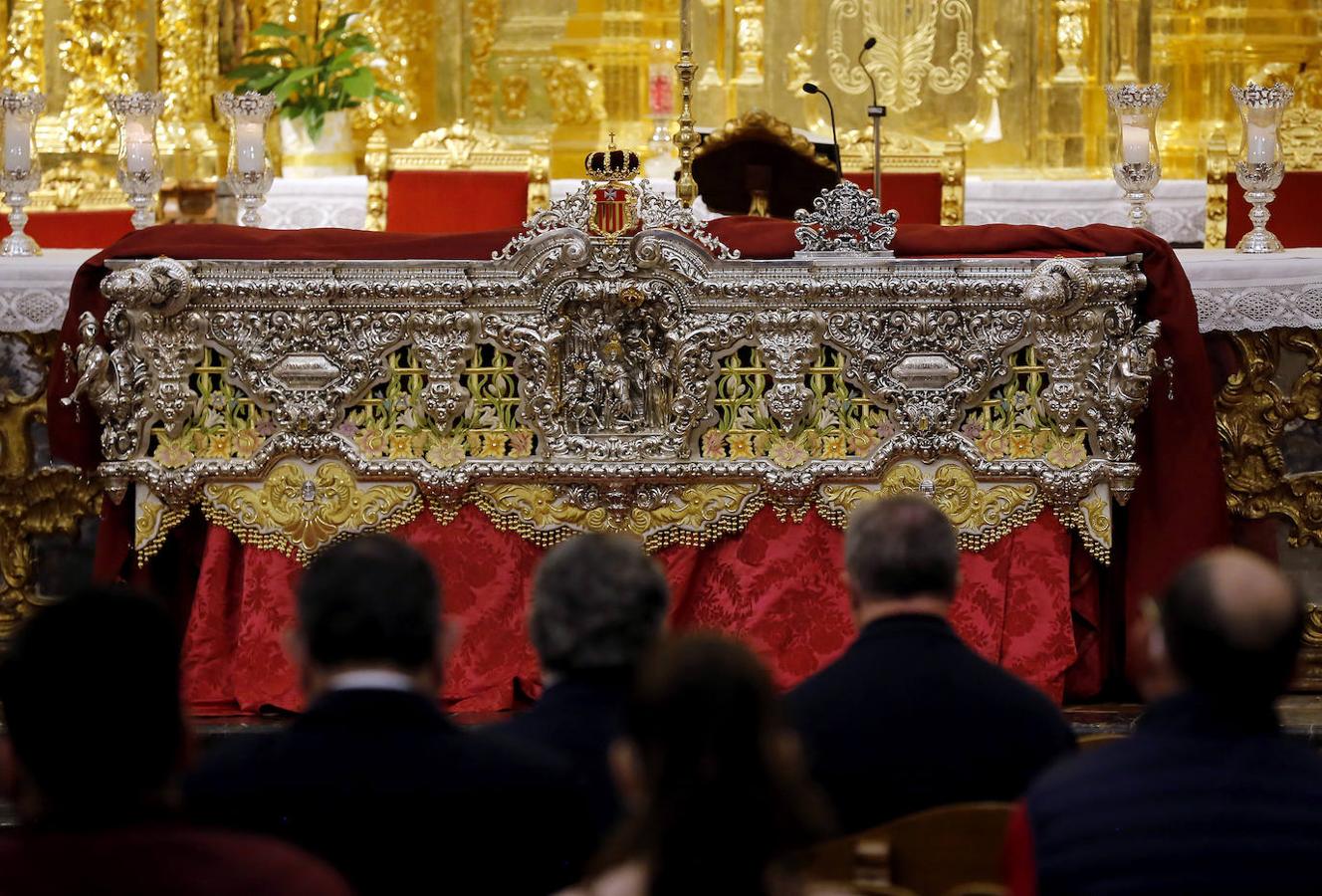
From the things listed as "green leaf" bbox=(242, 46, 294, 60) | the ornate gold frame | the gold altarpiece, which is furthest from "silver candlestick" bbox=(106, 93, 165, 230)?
the ornate gold frame

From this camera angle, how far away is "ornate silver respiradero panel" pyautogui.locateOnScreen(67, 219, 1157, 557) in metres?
4.76

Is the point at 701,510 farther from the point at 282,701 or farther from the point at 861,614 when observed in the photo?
the point at 861,614

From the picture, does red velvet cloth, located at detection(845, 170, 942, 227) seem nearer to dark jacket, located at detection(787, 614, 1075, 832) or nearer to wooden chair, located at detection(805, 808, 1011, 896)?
dark jacket, located at detection(787, 614, 1075, 832)

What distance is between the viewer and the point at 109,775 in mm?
2180

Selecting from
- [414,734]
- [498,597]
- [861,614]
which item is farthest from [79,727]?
[498,597]

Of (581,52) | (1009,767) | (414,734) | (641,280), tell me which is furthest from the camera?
(581,52)

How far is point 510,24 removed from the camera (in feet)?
28.8

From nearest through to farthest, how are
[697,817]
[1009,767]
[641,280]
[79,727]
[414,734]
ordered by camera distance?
[697,817] < [79,727] < [414,734] < [1009,767] < [641,280]

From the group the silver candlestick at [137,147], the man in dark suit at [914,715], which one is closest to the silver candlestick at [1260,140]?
the man in dark suit at [914,715]

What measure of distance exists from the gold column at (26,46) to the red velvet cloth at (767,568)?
3.33 meters

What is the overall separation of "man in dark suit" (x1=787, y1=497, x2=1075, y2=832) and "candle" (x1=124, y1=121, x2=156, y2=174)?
3377 millimetres

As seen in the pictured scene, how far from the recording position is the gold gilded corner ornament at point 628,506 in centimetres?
485

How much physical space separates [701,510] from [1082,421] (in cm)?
88

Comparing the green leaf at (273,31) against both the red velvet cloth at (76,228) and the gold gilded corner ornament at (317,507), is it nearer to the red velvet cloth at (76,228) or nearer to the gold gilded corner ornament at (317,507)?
the red velvet cloth at (76,228)
